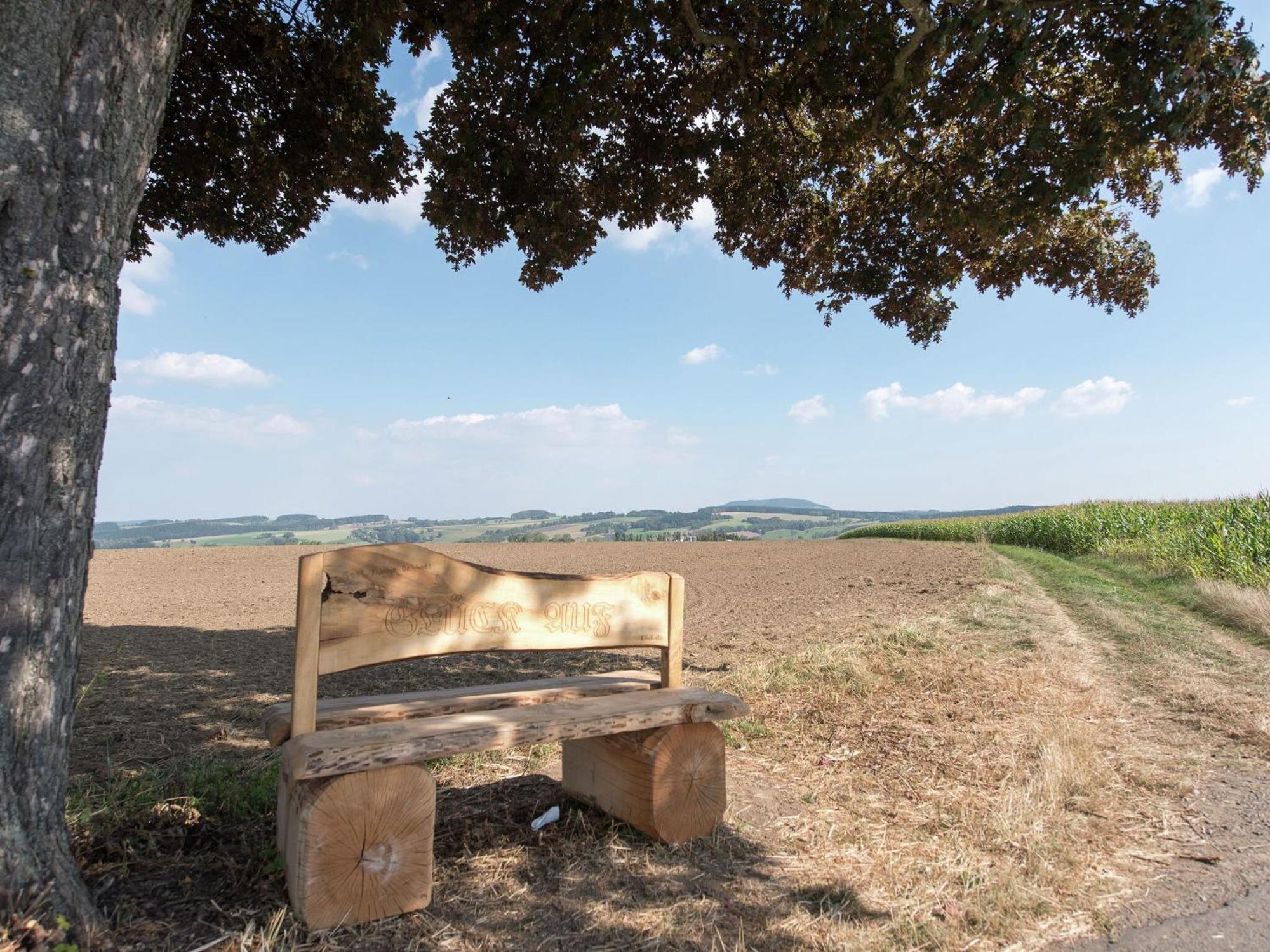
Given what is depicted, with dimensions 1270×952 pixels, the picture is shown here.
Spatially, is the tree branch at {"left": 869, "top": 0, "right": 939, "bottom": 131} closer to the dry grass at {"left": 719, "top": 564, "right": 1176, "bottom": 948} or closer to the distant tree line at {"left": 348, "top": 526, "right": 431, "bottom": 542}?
the dry grass at {"left": 719, "top": 564, "right": 1176, "bottom": 948}

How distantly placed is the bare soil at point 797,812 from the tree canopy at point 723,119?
4.10m

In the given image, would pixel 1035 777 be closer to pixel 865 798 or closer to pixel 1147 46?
pixel 865 798

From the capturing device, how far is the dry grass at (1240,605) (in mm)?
9625

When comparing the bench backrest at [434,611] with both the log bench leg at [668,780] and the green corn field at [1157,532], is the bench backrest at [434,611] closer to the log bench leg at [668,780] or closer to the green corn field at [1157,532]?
the log bench leg at [668,780]

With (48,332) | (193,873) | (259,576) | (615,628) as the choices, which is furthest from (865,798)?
(259,576)

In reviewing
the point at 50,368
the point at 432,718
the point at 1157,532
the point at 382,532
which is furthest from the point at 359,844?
the point at 382,532

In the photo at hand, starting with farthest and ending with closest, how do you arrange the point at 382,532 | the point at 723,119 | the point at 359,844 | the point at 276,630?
the point at 382,532 → the point at 276,630 → the point at 723,119 → the point at 359,844

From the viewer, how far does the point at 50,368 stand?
8.16 feet

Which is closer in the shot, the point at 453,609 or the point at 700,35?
the point at 453,609

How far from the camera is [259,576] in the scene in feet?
64.8

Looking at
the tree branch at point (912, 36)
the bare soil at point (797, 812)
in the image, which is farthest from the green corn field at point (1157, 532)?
the tree branch at point (912, 36)

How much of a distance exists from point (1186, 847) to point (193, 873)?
4.58 m

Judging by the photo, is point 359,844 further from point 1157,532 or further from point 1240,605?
point 1157,532

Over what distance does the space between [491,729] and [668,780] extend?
1045 mm
